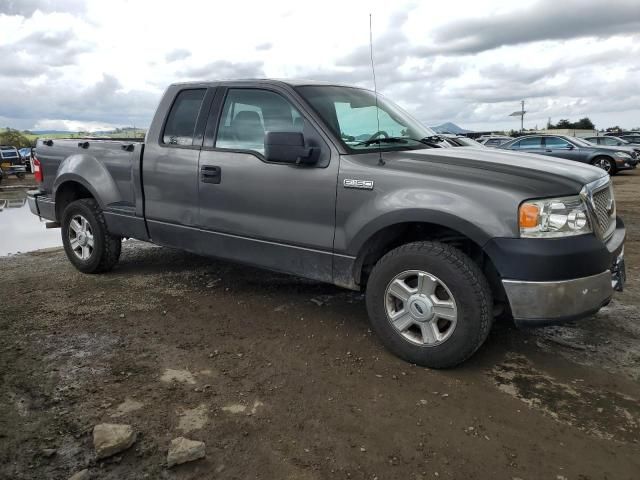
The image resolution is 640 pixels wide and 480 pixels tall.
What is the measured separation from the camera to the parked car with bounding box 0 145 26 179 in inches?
894

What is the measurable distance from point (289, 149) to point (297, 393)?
1.63 meters

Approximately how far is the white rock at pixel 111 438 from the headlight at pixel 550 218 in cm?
236

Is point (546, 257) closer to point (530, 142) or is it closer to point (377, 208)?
point (377, 208)

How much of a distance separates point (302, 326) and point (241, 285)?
49.2 inches

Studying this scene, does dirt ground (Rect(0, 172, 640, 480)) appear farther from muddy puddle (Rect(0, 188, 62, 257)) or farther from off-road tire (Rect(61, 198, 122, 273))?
muddy puddle (Rect(0, 188, 62, 257))

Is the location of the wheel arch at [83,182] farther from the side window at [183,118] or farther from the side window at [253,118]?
the side window at [253,118]

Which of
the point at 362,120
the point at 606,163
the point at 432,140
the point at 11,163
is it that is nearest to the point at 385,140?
the point at 362,120

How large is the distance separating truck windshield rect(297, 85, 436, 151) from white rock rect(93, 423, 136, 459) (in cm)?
228

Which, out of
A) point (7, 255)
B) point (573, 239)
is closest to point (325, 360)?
point (573, 239)

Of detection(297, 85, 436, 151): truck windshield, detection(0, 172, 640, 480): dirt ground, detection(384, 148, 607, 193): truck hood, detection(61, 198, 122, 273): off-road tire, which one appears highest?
detection(297, 85, 436, 151): truck windshield

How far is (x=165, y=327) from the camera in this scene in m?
4.17

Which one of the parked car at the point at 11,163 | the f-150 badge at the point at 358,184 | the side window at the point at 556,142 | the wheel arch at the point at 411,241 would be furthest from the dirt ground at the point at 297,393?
the parked car at the point at 11,163

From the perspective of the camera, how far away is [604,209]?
3516mm

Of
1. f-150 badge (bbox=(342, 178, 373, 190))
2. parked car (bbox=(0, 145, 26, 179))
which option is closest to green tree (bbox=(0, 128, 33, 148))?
parked car (bbox=(0, 145, 26, 179))
